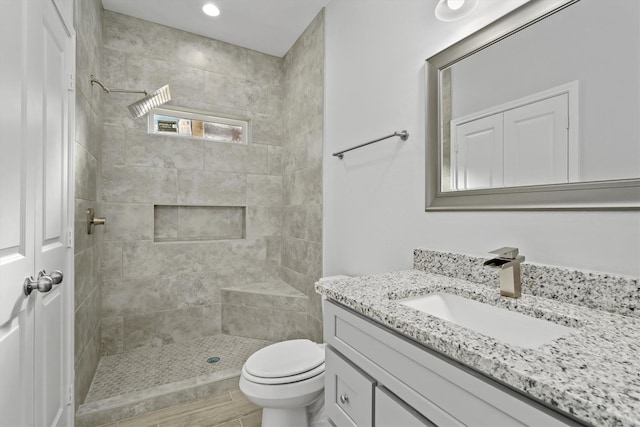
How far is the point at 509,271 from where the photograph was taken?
934mm

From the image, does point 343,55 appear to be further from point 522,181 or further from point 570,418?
point 570,418

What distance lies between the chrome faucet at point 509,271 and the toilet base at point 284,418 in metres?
1.13

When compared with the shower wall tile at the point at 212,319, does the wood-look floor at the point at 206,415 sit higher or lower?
lower

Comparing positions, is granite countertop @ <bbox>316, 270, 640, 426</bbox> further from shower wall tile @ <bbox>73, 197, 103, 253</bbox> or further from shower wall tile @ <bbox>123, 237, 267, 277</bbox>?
shower wall tile @ <bbox>123, 237, 267, 277</bbox>

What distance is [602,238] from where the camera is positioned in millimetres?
830

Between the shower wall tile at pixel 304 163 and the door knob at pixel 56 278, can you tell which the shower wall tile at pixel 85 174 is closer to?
the door knob at pixel 56 278

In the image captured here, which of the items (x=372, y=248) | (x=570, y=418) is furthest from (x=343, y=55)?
(x=570, y=418)

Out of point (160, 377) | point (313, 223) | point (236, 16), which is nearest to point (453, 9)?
point (313, 223)

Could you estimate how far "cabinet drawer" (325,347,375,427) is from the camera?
85 cm

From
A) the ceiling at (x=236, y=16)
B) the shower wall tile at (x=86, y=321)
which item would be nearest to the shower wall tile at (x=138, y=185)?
the shower wall tile at (x=86, y=321)

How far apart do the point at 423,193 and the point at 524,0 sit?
0.78 metres

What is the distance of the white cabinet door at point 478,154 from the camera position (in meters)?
1.11

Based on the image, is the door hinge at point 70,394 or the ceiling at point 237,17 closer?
the door hinge at point 70,394

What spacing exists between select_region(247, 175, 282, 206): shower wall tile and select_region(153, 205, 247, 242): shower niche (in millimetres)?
147
